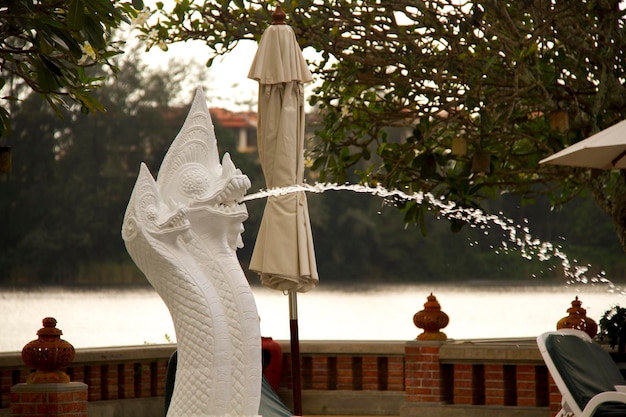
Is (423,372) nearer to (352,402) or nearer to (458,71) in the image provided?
(352,402)

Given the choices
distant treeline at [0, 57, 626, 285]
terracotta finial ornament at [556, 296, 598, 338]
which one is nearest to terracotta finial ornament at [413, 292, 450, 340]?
terracotta finial ornament at [556, 296, 598, 338]

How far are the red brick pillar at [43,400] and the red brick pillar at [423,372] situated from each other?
2.75m

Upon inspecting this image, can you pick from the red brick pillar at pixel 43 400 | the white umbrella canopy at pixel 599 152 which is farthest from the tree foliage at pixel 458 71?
the red brick pillar at pixel 43 400

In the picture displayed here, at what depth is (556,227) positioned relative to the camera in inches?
1406

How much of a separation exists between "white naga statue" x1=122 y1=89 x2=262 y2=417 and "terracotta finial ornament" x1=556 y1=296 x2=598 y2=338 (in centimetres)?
415

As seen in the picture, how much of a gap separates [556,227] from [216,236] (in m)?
32.0

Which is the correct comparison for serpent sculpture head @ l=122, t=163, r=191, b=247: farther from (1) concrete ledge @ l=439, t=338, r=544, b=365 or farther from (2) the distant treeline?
(2) the distant treeline

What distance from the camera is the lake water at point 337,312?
32.3 meters

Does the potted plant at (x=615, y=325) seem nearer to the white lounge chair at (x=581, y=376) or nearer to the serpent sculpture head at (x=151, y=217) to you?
the white lounge chair at (x=581, y=376)

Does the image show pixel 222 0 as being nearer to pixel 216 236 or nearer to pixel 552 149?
pixel 552 149

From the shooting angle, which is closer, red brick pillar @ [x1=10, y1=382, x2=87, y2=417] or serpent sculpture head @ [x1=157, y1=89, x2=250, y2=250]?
serpent sculpture head @ [x1=157, y1=89, x2=250, y2=250]

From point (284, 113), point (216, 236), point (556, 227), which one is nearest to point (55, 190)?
point (556, 227)

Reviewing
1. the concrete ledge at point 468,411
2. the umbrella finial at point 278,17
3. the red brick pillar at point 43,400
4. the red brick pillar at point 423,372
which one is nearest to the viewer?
the red brick pillar at point 43,400

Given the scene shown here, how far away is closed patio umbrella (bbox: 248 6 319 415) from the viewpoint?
716cm
